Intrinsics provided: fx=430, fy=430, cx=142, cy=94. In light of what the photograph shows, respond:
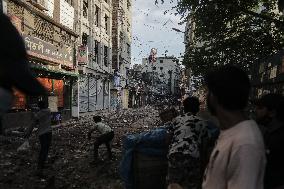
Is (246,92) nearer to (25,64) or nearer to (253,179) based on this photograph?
(253,179)

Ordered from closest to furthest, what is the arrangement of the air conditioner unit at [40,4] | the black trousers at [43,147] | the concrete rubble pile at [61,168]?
the concrete rubble pile at [61,168], the black trousers at [43,147], the air conditioner unit at [40,4]

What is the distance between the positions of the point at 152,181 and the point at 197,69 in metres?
9.59

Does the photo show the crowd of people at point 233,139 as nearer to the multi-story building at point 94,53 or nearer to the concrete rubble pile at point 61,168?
the concrete rubble pile at point 61,168

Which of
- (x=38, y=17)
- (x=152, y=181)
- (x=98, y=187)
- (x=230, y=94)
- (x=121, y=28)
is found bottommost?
(x=98, y=187)

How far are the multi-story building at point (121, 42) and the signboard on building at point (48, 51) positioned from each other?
1899 cm

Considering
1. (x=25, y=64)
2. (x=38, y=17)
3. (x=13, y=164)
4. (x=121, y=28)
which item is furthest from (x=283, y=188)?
(x=121, y=28)

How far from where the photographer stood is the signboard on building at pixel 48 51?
75.6ft

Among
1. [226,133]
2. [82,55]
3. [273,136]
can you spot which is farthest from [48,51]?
[226,133]

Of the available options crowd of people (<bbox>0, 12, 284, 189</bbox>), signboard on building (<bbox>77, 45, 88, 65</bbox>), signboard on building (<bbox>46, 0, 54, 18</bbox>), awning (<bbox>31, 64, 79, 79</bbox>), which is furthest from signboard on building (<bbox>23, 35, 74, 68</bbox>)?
crowd of people (<bbox>0, 12, 284, 189</bbox>)

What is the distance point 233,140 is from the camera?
85.9 inches

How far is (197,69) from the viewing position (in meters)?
14.5

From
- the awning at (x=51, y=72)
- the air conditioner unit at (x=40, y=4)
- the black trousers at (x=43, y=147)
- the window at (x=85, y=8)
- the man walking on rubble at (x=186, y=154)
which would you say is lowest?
the black trousers at (x=43, y=147)

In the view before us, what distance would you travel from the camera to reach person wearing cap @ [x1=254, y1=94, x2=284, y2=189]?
144 inches

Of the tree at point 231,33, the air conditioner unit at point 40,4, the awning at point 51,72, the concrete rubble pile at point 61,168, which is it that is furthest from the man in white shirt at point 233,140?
the air conditioner unit at point 40,4
